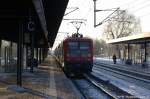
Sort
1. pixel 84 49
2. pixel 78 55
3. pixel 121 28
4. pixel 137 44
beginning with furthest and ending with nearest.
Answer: pixel 121 28 → pixel 137 44 → pixel 84 49 → pixel 78 55

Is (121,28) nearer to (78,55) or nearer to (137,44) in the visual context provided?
(137,44)

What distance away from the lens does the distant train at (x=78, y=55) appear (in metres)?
31.4

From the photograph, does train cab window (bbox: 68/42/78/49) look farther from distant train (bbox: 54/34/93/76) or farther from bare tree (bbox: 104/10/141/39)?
bare tree (bbox: 104/10/141/39)

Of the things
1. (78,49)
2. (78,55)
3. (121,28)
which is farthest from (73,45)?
(121,28)

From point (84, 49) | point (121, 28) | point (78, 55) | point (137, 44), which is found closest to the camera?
point (78, 55)

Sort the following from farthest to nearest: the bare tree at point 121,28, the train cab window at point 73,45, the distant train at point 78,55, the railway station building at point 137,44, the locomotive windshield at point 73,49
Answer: the bare tree at point 121,28 < the railway station building at point 137,44 < the train cab window at point 73,45 < the locomotive windshield at point 73,49 < the distant train at point 78,55

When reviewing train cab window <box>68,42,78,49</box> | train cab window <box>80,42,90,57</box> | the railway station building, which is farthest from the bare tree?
train cab window <box>68,42,78,49</box>

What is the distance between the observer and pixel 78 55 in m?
31.7

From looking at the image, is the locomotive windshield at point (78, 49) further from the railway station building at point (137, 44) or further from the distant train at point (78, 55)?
the railway station building at point (137, 44)

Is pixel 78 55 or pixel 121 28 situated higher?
pixel 121 28

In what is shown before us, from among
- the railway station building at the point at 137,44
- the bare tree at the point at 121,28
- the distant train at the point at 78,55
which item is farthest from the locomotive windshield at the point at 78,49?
the bare tree at the point at 121,28

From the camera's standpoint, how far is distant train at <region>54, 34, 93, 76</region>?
31391 millimetres

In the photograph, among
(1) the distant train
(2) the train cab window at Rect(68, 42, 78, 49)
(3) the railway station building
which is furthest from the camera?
(3) the railway station building

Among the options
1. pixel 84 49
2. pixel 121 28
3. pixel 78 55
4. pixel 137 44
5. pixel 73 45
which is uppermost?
pixel 121 28
